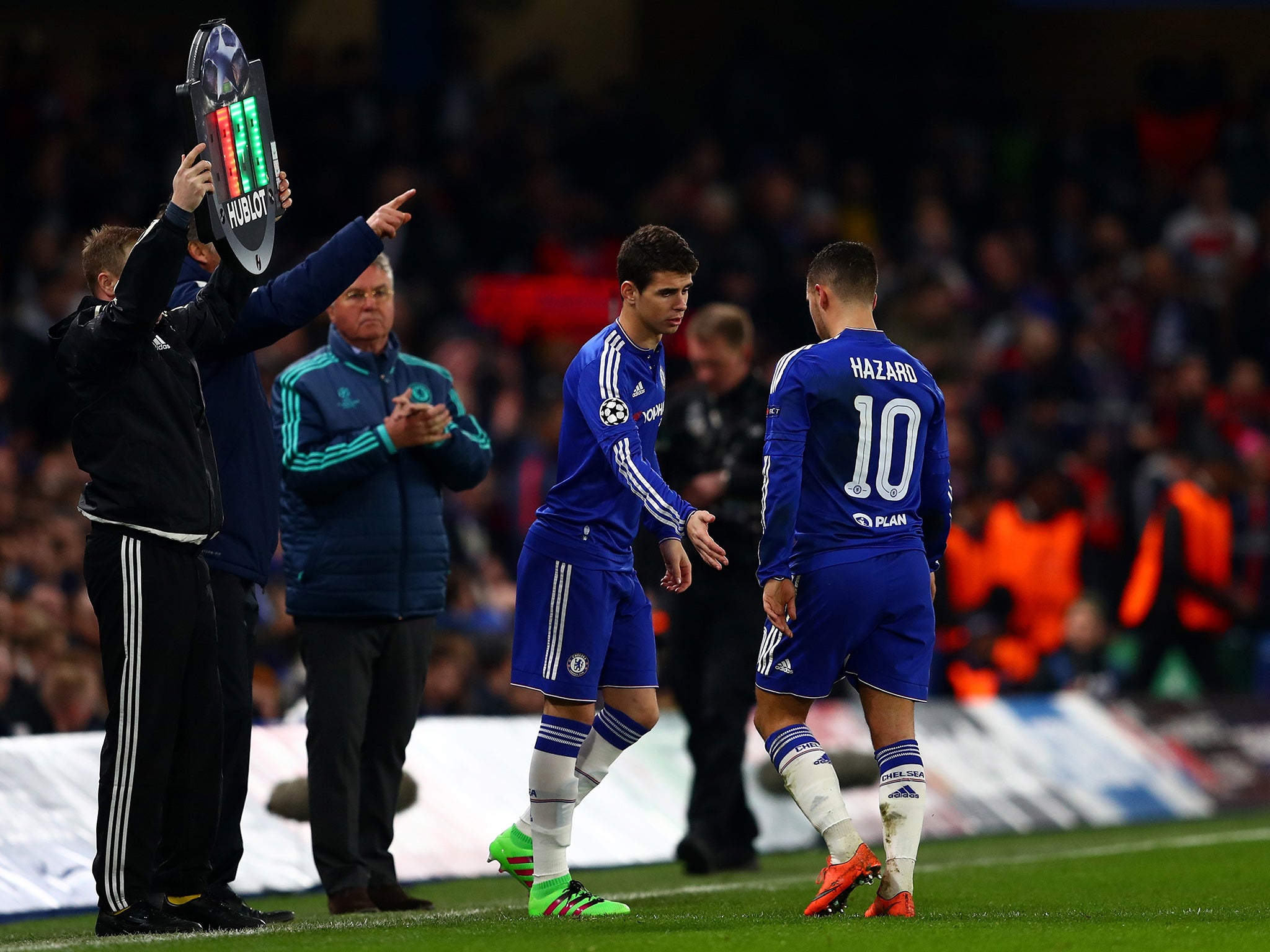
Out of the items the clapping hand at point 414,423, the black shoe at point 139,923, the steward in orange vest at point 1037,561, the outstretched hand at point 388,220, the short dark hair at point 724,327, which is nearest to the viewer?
the black shoe at point 139,923

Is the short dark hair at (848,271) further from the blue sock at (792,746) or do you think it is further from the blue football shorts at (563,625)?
the blue sock at (792,746)

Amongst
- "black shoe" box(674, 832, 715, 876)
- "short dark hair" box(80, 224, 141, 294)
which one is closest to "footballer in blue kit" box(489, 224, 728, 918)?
"short dark hair" box(80, 224, 141, 294)

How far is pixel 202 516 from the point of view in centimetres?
630

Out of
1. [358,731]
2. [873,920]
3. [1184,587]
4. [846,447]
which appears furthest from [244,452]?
[1184,587]

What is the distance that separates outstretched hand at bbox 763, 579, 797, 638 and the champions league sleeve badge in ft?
6.48

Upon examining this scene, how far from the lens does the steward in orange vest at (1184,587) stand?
1409 cm

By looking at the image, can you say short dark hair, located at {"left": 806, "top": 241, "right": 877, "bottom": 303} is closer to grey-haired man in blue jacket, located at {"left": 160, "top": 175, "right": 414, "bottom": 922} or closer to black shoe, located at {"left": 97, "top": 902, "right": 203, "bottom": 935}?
grey-haired man in blue jacket, located at {"left": 160, "top": 175, "right": 414, "bottom": 922}

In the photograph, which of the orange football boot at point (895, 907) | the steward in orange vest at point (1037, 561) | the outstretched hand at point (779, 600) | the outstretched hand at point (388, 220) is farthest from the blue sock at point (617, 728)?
the steward in orange vest at point (1037, 561)

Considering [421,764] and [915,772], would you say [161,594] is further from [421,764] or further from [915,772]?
[421,764]

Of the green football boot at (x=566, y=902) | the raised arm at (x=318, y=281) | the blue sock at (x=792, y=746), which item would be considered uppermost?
the raised arm at (x=318, y=281)

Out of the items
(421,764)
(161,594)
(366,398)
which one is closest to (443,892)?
(421,764)

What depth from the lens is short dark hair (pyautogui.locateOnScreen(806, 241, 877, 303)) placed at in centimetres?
682

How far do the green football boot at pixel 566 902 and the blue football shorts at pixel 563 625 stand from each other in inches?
24.9

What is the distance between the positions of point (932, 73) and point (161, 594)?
17.5 m
